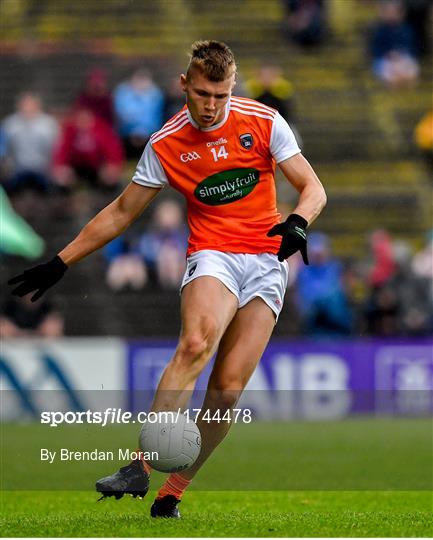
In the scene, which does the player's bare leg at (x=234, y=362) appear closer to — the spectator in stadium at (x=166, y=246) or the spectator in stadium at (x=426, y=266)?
the spectator in stadium at (x=166, y=246)

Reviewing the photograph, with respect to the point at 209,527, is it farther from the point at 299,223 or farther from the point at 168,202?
the point at 168,202

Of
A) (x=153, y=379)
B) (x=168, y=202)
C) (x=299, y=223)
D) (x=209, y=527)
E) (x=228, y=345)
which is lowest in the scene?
(x=153, y=379)

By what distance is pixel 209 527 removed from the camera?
7.88 m

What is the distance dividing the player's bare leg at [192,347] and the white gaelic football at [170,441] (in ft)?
0.31

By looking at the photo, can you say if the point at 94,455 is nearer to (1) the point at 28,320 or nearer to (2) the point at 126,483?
(2) the point at 126,483

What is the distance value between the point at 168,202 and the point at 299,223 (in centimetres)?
1258

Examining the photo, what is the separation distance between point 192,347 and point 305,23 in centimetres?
1851

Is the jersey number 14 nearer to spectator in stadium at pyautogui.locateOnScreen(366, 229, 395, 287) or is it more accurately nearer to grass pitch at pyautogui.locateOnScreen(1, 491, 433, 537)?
grass pitch at pyautogui.locateOnScreen(1, 491, 433, 537)

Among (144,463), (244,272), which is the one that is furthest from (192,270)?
(144,463)

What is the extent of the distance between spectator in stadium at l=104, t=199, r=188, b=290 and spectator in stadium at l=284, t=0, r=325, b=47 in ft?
21.1

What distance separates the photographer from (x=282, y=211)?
1916 cm

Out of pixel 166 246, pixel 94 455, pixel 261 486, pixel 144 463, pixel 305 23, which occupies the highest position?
pixel 305 23

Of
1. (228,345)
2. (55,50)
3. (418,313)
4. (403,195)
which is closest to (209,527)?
(228,345)

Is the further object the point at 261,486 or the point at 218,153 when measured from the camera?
the point at 261,486
